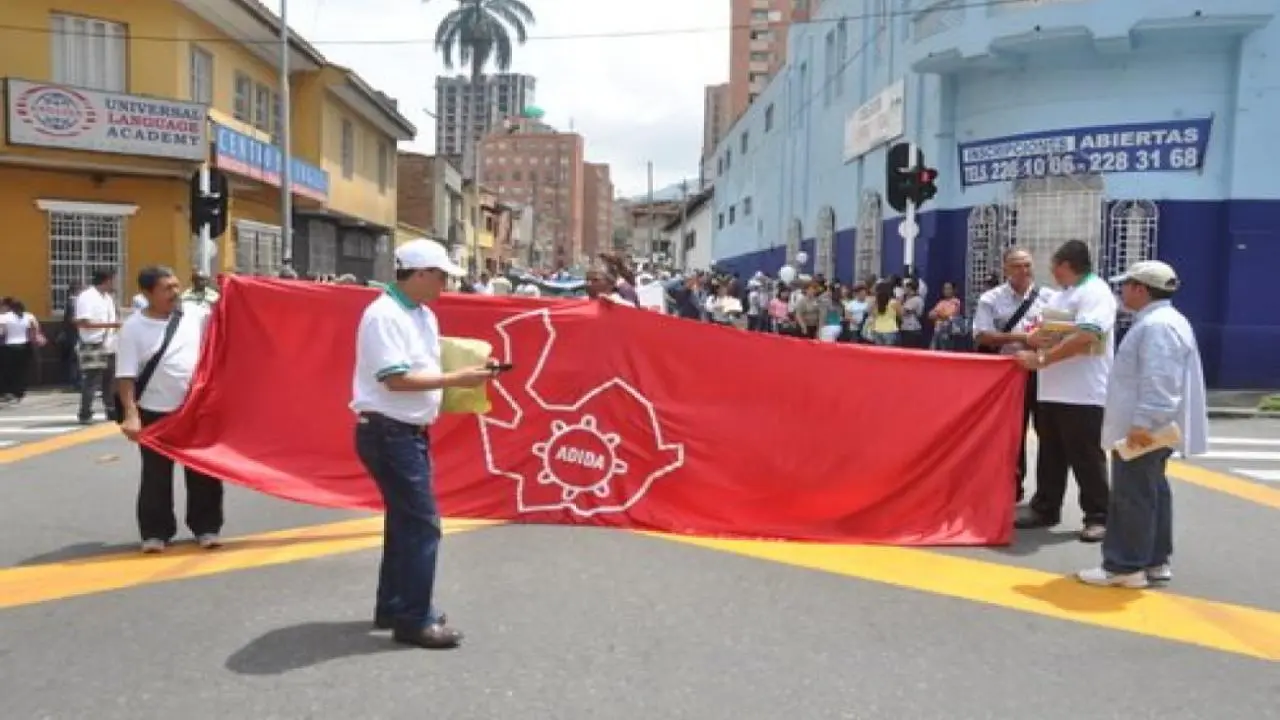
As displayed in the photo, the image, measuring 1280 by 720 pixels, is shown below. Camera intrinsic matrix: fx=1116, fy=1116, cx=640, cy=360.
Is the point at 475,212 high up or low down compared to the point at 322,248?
up

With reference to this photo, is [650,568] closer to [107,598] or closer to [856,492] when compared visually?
[856,492]

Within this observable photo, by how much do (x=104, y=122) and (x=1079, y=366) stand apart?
1717 cm

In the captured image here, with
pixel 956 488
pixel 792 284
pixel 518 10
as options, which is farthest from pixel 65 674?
pixel 518 10

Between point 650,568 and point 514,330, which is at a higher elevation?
point 514,330

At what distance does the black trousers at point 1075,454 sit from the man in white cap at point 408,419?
4056 millimetres

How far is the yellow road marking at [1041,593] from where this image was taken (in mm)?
5306

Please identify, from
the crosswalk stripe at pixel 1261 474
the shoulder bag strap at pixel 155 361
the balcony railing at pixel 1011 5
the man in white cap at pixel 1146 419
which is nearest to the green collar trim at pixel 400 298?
the shoulder bag strap at pixel 155 361

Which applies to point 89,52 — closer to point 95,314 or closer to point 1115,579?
point 95,314

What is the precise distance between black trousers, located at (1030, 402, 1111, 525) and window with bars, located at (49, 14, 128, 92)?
698 inches

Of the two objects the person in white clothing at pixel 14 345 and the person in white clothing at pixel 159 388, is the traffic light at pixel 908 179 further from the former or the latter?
the person in white clothing at pixel 14 345

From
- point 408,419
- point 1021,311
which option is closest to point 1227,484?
point 1021,311

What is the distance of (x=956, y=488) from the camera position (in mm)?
6957

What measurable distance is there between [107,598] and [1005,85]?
1768 centimetres

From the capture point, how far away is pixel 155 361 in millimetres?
6453
